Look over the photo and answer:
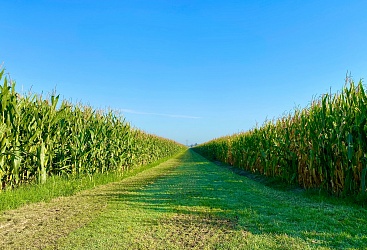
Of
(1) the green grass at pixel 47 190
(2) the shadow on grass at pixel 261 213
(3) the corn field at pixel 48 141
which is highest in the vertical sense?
(3) the corn field at pixel 48 141

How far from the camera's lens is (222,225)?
3.90 metres

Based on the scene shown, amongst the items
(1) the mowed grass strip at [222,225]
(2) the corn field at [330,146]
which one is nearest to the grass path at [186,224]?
(1) the mowed grass strip at [222,225]

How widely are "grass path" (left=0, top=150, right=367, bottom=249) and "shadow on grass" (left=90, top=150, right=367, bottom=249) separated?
12 mm

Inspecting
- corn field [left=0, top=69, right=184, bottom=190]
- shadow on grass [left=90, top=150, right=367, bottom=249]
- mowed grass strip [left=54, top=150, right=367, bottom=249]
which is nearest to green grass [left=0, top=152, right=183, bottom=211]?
corn field [left=0, top=69, right=184, bottom=190]

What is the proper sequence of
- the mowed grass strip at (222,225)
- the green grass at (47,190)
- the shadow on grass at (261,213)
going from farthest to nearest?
the green grass at (47,190), the shadow on grass at (261,213), the mowed grass strip at (222,225)

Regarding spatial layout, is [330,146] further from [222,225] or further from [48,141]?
[48,141]

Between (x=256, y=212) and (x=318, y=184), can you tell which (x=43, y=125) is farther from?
(x=318, y=184)

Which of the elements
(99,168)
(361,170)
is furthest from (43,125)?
(361,170)

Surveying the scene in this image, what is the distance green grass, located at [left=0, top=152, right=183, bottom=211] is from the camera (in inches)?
206

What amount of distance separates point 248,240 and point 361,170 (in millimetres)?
4016

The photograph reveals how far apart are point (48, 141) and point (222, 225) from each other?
5543mm

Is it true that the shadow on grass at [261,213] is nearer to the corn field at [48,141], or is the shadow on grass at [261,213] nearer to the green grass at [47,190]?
the green grass at [47,190]

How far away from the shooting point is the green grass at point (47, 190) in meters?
5.23

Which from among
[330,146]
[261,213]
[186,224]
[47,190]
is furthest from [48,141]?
[330,146]
